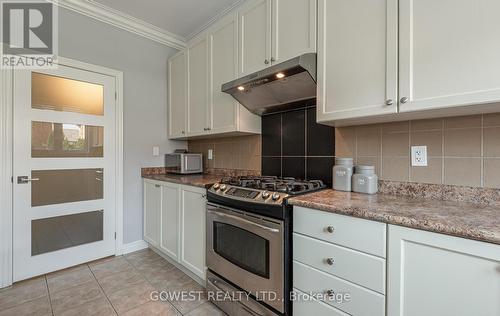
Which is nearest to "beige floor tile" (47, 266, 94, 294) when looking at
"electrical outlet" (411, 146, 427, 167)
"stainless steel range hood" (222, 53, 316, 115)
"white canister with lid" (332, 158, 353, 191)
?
"stainless steel range hood" (222, 53, 316, 115)

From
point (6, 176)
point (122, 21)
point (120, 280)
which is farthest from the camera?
point (122, 21)

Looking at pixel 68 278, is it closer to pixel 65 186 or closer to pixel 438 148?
pixel 65 186

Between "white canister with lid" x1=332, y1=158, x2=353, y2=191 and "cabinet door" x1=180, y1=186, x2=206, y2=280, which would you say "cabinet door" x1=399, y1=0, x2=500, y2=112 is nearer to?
"white canister with lid" x1=332, y1=158, x2=353, y2=191

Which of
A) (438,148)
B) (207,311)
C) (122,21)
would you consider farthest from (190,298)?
(122,21)

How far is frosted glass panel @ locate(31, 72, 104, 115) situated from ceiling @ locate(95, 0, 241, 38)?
2.88 feet

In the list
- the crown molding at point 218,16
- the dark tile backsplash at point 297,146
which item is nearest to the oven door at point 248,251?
the dark tile backsplash at point 297,146

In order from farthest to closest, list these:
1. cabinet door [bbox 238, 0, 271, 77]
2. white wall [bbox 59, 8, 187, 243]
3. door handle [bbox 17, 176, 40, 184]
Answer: white wall [bbox 59, 8, 187, 243] → door handle [bbox 17, 176, 40, 184] → cabinet door [bbox 238, 0, 271, 77]

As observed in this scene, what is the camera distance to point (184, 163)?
2.68 meters

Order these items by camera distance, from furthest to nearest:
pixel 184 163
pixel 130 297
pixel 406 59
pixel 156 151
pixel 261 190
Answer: pixel 156 151, pixel 184 163, pixel 130 297, pixel 261 190, pixel 406 59

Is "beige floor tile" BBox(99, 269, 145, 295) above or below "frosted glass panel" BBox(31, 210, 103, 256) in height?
below

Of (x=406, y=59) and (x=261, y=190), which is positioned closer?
(x=406, y=59)

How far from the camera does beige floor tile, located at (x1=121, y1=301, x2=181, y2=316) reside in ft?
5.37

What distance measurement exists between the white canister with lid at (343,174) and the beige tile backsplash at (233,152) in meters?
0.89

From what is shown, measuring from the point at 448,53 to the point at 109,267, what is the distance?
310 centimetres
